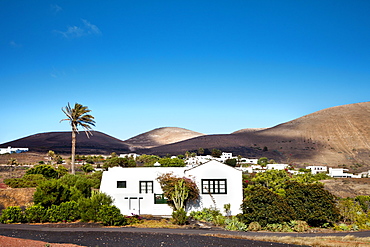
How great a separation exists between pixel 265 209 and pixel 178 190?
579 cm

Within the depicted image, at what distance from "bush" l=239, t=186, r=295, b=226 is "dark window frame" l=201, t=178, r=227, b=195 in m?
3.28

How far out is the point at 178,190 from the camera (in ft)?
72.3

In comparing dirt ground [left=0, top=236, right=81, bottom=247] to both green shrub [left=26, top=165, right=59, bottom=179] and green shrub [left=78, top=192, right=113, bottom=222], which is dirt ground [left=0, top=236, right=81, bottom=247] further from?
green shrub [left=26, top=165, right=59, bottom=179]

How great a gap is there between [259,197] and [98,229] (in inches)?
354

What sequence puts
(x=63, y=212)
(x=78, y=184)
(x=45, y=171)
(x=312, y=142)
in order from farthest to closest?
1. (x=312, y=142)
2. (x=45, y=171)
3. (x=78, y=184)
4. (x=63, y=212)

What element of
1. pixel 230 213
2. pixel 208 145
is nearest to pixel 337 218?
pixel 230 213

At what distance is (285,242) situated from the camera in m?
14.3

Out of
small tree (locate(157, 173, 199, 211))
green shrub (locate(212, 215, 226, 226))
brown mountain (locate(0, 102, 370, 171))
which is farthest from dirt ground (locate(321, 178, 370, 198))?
brown mountain (locate(0, 102, 370, 171))

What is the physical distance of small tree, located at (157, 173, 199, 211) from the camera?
21953mm

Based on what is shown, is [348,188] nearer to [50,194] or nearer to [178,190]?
[178,190]

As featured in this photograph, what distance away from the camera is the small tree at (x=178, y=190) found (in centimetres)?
2195

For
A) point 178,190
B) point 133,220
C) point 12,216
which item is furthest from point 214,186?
point 12,216

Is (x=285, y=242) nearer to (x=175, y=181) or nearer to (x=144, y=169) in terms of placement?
(x=175, y=181)

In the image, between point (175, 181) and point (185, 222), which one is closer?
point (185, 222)
